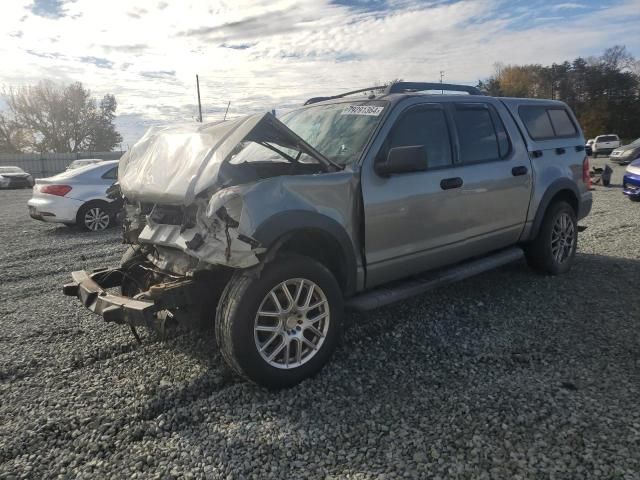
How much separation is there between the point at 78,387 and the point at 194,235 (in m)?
1.35

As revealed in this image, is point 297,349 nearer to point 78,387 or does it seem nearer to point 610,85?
point 78,387

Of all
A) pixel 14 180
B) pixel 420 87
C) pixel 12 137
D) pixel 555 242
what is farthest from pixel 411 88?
pixel 12 137

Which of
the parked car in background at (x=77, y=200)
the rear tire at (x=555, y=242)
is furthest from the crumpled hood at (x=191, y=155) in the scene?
the parked car in background at (x=77, y=200)

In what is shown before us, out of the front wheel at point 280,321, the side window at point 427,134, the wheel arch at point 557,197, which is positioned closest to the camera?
the front wheel at point 280,321

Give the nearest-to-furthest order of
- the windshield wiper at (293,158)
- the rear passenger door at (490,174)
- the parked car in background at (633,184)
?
the windshield wiper at (293,158)
the rear passenger door at (490,174)
the parked car in background at (633,184)

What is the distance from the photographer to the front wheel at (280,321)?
2.99 meters

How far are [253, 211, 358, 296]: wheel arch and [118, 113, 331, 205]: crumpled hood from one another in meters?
0.50

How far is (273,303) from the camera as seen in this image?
320cm

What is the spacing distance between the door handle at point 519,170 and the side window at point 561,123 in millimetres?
986

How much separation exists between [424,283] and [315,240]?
1074 millimetres

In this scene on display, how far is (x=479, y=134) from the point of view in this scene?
4.65 meters

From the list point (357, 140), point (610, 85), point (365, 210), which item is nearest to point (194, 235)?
point (365, 210)

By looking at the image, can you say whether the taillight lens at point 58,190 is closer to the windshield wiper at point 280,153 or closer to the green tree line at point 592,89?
the windshield wiper at point 280,153

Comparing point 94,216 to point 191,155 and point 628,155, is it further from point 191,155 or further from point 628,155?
point 628,155
